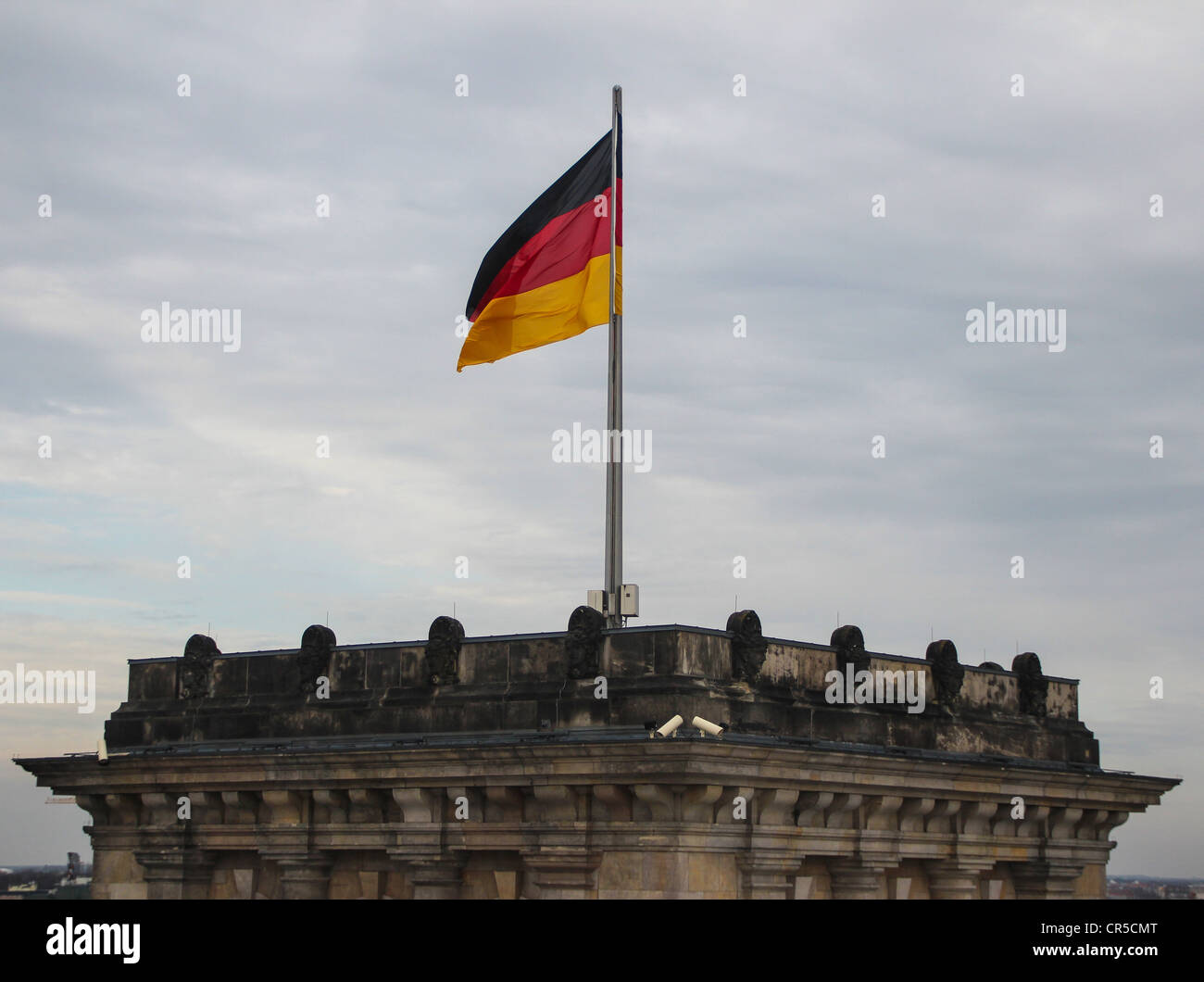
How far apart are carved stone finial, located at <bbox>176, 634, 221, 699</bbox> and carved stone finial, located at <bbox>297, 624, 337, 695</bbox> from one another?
3.06 m

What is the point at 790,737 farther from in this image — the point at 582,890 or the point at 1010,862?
the point at 1010,862

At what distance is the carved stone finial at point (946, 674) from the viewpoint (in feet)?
133

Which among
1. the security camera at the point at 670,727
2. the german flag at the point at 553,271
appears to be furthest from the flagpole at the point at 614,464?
the security camera at the point at 670,727

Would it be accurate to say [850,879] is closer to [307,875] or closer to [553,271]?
[307,875]

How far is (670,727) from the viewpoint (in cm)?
3300

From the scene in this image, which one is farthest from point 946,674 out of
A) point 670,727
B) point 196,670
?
point 196,670

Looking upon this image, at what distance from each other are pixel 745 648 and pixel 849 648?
3.79 metres

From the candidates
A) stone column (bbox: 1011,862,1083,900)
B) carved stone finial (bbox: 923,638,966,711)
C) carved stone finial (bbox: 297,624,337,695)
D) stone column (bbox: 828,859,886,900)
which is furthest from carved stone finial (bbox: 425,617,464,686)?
stone column (bbox: 1011,862,1083,900)

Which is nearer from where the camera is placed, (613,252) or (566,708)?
(566,708)
